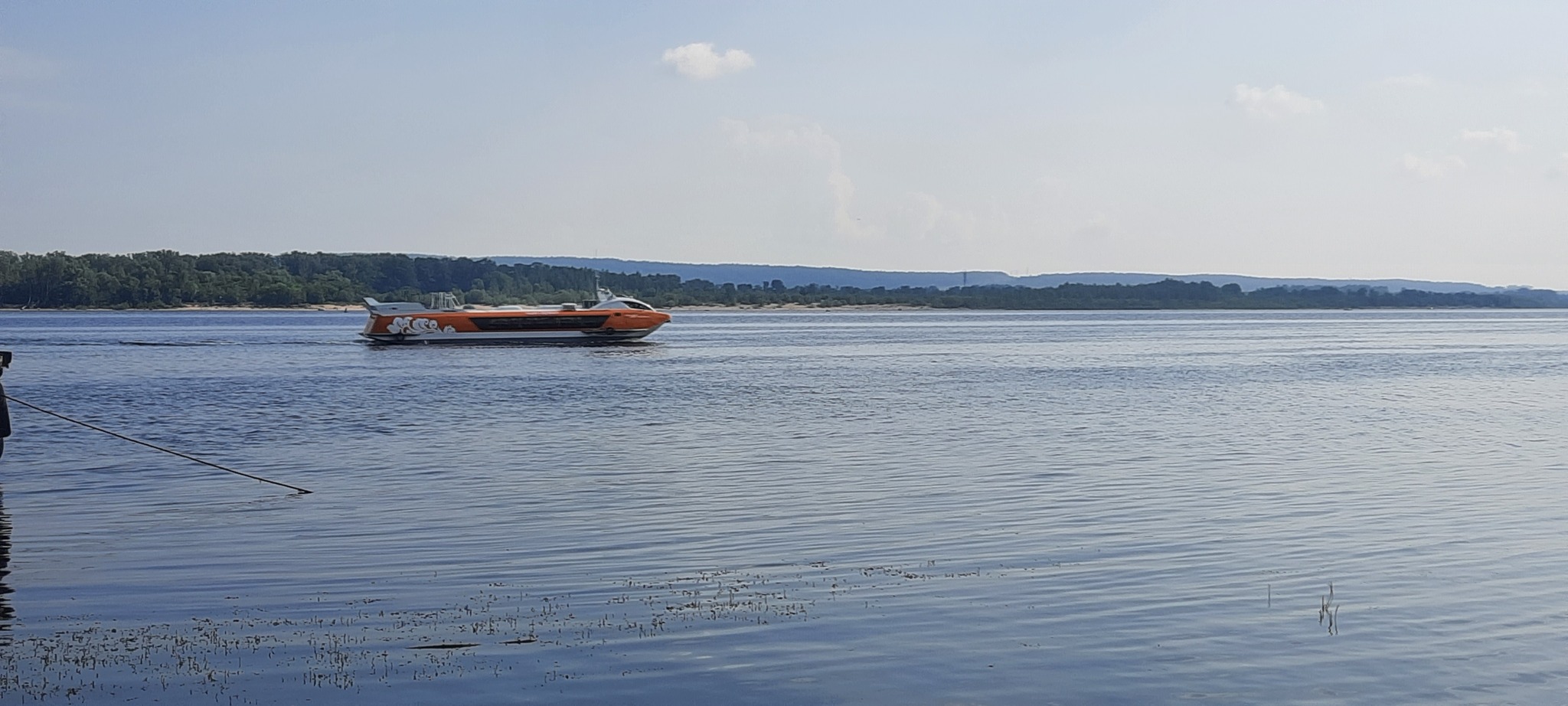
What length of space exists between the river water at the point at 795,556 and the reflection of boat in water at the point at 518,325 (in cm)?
4916

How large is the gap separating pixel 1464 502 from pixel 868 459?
8671 mm

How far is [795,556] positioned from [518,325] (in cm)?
7263

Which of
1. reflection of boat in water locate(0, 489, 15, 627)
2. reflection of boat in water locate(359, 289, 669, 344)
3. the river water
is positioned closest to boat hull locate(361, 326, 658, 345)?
reflection of boat in water locate(359, 289, 669, 344)

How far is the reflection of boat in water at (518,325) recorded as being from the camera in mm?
84062

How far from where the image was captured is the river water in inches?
362

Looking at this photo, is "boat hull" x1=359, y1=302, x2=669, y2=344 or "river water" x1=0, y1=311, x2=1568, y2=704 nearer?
"river water" x1=0, y1=311, x2=1568, y2=704

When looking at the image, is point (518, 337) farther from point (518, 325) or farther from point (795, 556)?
point (795, 556)

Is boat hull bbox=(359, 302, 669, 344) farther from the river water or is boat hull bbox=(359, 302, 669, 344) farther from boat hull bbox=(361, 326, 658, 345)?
the river water

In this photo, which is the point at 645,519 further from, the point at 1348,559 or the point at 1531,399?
the point at 1531,399

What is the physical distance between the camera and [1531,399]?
36.7 metres

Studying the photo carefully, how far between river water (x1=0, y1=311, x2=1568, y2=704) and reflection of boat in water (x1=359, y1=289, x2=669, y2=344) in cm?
4916

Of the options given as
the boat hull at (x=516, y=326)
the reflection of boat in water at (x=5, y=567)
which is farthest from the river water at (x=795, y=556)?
the boat hull at (x=516, y=326)

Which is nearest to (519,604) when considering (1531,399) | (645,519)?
(645,519)

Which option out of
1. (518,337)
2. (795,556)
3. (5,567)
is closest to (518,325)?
(518,337)
